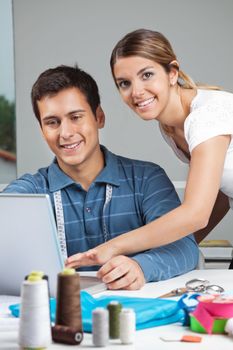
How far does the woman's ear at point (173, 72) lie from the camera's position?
7.62 feet

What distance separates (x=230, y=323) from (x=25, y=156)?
116 inches

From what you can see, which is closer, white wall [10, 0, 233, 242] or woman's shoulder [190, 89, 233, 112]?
woman's shoulder [190, 89, 233, 112]

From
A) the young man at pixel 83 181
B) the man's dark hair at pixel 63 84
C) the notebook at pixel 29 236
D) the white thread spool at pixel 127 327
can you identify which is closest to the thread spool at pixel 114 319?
the white thread spool at pixel 127 327

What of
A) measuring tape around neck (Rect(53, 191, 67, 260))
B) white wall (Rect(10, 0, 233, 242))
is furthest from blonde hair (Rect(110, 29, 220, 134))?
white wall (Rect(10, 0, 233, 242))

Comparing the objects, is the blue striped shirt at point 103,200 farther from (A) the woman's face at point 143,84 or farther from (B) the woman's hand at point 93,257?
(B) the woman's hand at point 93,257

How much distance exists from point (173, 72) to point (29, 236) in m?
0.95

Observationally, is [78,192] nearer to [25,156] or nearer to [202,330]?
[202,330]

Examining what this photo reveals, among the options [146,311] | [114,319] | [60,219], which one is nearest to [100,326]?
[114,319]

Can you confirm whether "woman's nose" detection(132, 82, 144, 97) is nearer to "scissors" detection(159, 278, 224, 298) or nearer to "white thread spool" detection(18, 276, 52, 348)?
"scissors" detection(159, 278, 224, 298)

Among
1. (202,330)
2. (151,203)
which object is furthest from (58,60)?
(202,330)

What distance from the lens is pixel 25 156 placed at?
4.18 m

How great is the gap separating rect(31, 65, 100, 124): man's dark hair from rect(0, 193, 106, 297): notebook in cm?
73

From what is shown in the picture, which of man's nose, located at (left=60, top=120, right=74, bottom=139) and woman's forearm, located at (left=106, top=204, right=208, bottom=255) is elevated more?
man's nose, located at (left=60, top=120, right=74, bottom=139)

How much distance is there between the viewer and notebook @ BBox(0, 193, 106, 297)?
1576 mm
